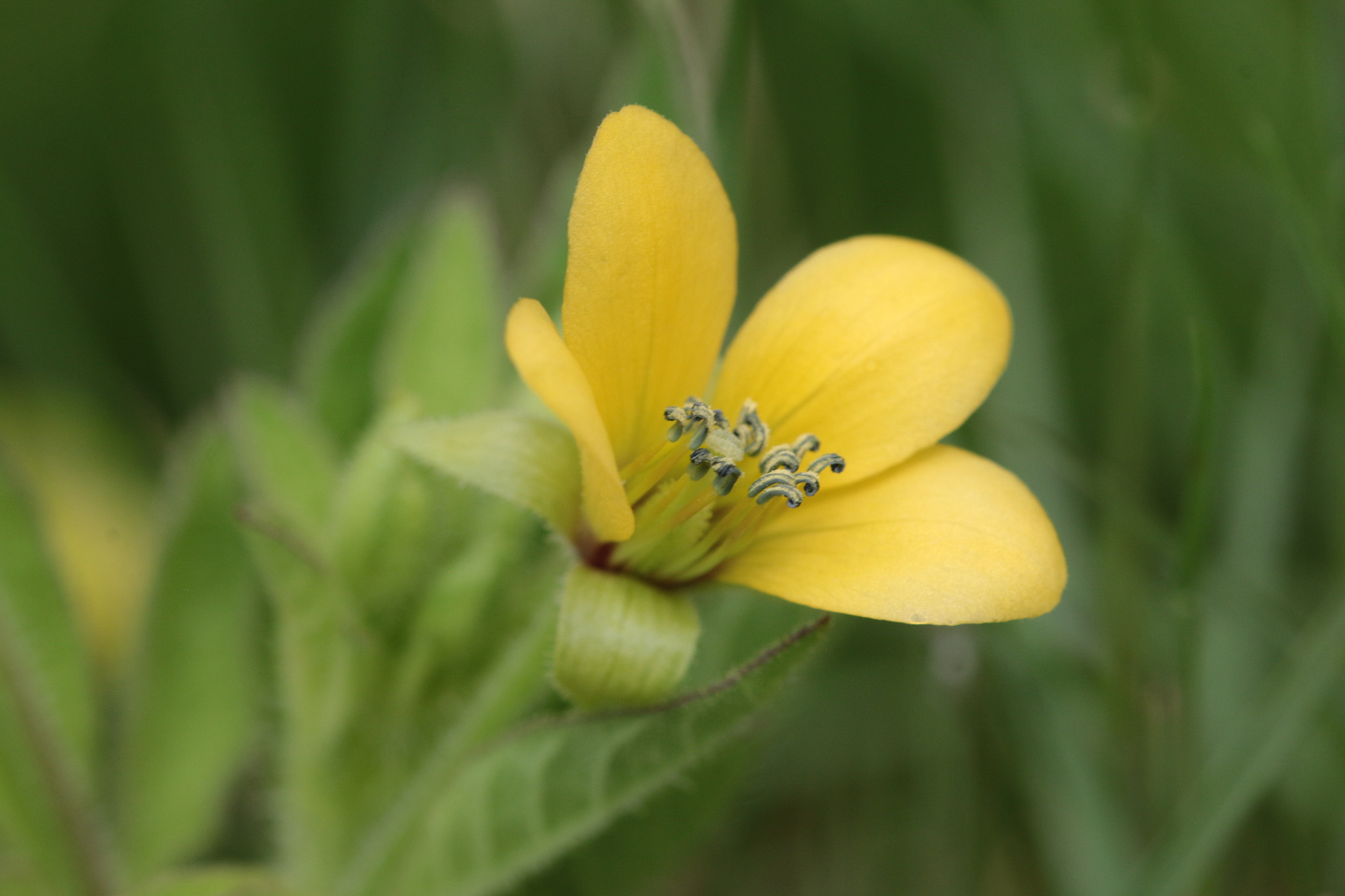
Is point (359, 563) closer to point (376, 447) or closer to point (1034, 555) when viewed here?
point (376, 447)

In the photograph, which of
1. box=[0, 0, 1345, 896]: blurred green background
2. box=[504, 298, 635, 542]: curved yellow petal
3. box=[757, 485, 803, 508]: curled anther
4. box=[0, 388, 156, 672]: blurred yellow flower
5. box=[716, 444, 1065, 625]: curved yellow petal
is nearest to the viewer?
box=[504, 298, 635, 542]: curved yellow petal

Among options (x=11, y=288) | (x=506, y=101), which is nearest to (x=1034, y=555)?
(x=506, y=101)

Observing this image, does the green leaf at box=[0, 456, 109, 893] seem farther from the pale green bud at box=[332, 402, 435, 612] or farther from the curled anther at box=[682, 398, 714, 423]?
the curled anther at box=[682, 398, 714, 423]

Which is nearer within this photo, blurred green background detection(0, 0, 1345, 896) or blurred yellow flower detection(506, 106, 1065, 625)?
blurred yellow flower detection(506, 106, 1065, 625)

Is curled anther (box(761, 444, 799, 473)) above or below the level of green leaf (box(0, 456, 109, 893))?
above

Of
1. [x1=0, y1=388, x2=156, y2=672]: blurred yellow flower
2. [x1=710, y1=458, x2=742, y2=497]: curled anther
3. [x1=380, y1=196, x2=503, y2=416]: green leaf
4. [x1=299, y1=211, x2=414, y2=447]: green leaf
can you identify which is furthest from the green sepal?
[x1=0, y1=388, x2=156, y2=672]: blurred yellow flower

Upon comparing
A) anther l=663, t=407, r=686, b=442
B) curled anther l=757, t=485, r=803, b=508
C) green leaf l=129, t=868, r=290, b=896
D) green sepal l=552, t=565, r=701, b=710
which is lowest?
green leaf l=129, t=868, r=290, b=896

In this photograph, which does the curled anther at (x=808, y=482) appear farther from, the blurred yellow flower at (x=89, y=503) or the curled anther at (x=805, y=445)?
the blurred yellow flower at (x=89, y=503)
